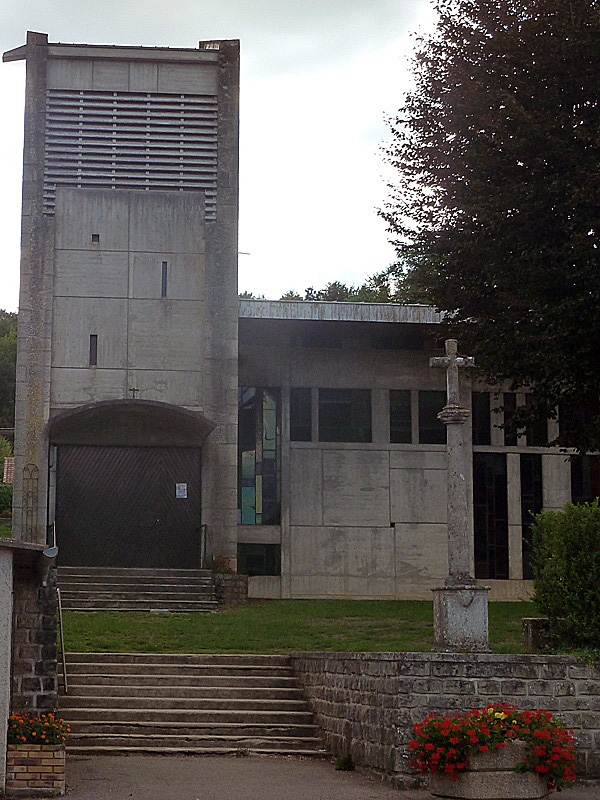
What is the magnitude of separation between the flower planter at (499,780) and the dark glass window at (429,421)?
1809 centimetres

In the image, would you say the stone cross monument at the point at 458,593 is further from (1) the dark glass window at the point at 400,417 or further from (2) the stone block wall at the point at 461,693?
(1) the dark glass window at the point at 400,417

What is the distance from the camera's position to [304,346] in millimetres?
27828

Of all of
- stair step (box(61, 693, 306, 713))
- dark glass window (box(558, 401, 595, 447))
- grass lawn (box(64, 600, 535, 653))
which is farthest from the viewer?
dark glass window (box(558, 401, 595, 447))

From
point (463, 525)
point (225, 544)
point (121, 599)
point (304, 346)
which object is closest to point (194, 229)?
point (304, 346)

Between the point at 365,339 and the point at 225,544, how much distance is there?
6190 mm

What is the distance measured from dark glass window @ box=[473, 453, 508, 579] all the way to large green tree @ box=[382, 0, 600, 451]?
955 centimetres

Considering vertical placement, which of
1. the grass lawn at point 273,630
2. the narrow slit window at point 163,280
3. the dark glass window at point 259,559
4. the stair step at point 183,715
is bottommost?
the stair step at point 183,715

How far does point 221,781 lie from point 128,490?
558 inches

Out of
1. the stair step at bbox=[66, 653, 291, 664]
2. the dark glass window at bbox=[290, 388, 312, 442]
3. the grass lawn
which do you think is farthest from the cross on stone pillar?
the dark glass window at bbox=[290, 388, 312, 442]

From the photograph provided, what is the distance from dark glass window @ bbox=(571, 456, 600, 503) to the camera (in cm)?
2834

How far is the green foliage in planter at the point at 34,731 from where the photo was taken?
1065cm

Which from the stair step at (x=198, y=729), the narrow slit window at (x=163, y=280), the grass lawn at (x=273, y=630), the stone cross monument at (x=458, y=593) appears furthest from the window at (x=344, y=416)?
the stone cross monument at (x=458, y=593)

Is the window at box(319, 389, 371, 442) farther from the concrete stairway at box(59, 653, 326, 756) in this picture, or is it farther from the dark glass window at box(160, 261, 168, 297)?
the concrete stairway at box(59, 653, 326, 756)

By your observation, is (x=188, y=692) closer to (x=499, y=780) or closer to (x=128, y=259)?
(x=499, y=780)
